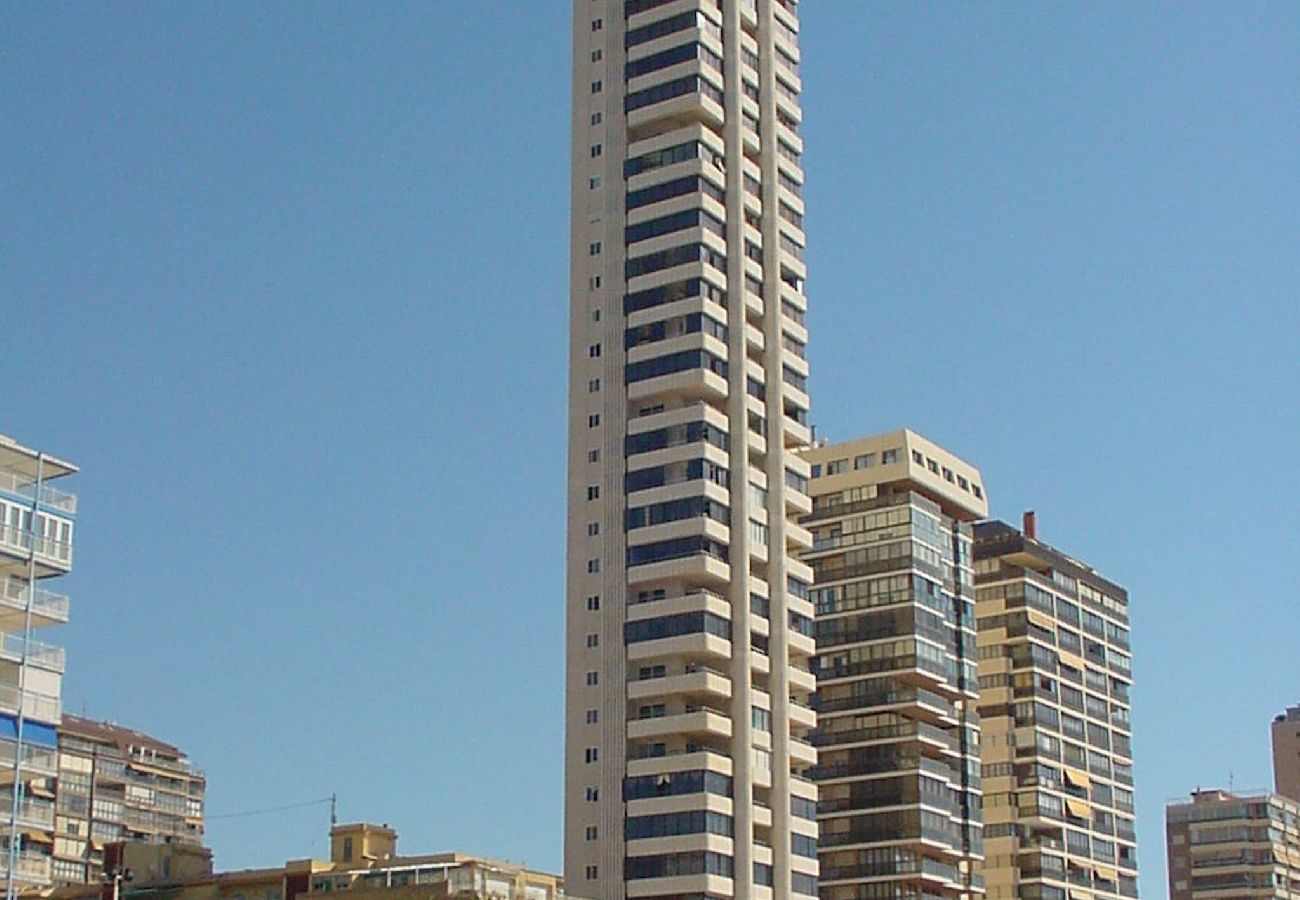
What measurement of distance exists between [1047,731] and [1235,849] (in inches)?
1992

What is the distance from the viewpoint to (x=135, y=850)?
120m

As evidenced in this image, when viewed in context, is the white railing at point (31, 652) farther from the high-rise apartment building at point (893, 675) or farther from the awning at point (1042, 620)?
the awning at point (1042, 620)

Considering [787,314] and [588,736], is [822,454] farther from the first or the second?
[588,736]

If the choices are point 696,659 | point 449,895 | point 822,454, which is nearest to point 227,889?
point 449,895

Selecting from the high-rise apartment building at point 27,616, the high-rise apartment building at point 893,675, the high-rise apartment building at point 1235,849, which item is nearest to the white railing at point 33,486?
the high-rise apartment building at point 27,616

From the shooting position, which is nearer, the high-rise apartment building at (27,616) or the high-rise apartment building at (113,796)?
the high-rise apartment building at (27,616)

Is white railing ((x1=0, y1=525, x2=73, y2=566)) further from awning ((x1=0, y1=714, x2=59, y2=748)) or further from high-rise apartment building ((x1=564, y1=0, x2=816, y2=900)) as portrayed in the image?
high-rise apartment building ((x1=564, y1=0, x2=816, y2=900))

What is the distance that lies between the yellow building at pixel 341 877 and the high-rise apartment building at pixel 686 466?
322 inches

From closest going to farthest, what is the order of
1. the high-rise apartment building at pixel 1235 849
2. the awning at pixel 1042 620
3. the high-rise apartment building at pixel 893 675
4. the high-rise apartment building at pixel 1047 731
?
1. the high-rise apartment building at pixel 893 675
2. the high-rise apartment building at pixel 1047 731
3. the awning at pixel 1042 620
4. the high-rise apartment building at pixel 1235 849

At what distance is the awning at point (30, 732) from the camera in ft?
283

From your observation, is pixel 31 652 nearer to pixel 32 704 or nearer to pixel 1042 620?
pixel 32 704

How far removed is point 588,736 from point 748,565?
1272 centimetres

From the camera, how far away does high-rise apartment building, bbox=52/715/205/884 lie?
150 meters

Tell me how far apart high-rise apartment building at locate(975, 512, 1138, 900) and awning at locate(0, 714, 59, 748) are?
74321 mm
